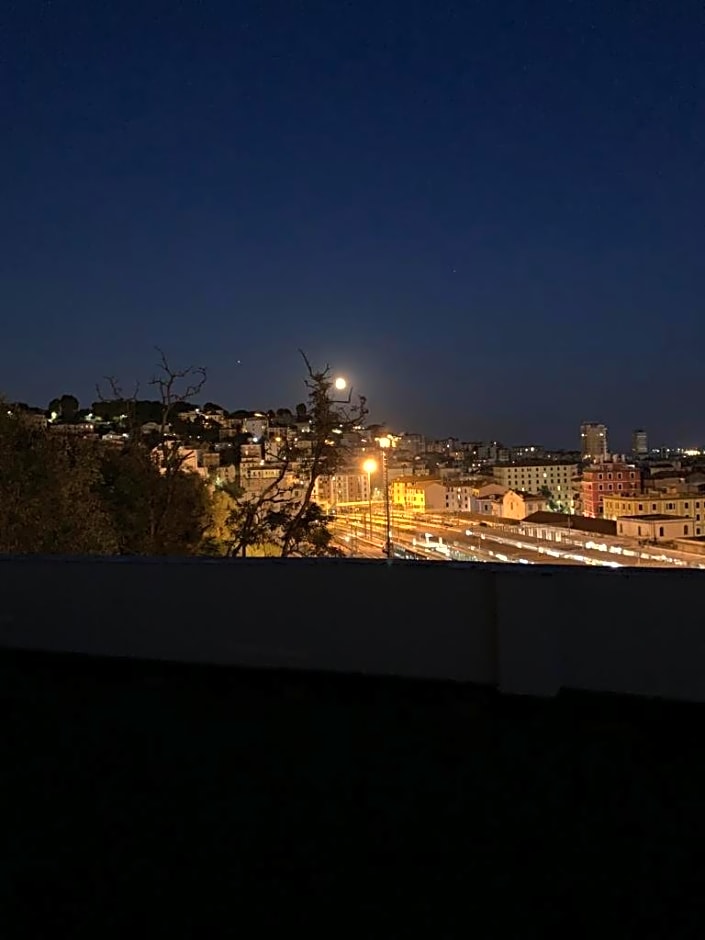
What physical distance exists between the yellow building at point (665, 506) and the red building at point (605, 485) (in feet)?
4.90

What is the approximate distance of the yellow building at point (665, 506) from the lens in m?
8.68

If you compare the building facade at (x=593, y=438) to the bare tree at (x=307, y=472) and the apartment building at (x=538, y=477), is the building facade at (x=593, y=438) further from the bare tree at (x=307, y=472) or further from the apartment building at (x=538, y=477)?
the bare tree at (x=307, y=472)

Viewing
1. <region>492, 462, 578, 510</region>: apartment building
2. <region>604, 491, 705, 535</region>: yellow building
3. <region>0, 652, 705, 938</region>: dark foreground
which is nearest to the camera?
<region>0, 652, 705, 938</region>: dark foreground

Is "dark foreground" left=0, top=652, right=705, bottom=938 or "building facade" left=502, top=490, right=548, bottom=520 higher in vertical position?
"building facade" left=502, top=490, right=548, bottom=520

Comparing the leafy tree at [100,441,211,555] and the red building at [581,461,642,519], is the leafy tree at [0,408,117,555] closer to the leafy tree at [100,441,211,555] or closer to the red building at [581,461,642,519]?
the leafy tree at [100,441,211,555]

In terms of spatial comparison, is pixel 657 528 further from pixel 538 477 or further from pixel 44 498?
pixel 538 477

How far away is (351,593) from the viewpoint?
12.2 feet

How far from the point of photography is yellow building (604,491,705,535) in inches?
342

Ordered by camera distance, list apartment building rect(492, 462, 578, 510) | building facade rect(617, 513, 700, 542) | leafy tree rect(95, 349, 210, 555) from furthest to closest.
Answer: apartment building rect(492, 462, 578, 510) → leafy tree rect(95, 349, 210, 555) → building facade rect(617, 513, 700, 542)

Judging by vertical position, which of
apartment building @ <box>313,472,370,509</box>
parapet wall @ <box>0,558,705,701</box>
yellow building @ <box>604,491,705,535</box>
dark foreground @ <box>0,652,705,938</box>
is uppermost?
apartment building @ <box>313,472,370,509</box>

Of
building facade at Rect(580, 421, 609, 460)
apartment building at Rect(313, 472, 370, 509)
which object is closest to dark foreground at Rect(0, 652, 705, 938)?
apartment building at Rect(313, 472, 370, 509)

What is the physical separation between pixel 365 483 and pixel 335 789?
8.91 m

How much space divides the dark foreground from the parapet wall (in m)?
0.14

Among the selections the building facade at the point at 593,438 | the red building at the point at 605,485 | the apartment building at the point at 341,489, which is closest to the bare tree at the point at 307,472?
the apartment building at the point at 341,489
